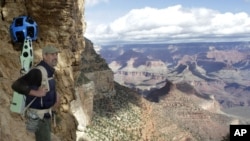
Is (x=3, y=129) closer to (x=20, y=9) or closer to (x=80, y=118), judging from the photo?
(x=20, y=9)

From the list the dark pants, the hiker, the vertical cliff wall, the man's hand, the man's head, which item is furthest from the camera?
the vertical cliff wall

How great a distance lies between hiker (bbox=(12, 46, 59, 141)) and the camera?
14.7m

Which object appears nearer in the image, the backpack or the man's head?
the backpack

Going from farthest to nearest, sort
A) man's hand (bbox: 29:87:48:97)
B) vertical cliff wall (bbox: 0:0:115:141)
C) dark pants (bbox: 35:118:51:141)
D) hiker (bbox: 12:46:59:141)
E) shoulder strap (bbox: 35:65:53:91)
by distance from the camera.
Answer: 1. vertical cliff wall (bbox: 0:0:115:141)
2. dark pants (bbox: 35:118:51:141)
3. shoulder strap (bbox: 35:65:53:91)
4. hiker (bbox: 12:46:59:141)
5. man's hand (bbox: 29:87:48:97)

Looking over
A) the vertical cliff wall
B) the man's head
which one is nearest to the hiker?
the man's head

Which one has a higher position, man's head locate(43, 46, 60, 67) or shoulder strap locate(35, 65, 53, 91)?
man's head locate(43, 46, 60, 67)

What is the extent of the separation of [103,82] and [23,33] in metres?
83.9

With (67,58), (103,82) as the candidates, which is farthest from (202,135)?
(67,58)

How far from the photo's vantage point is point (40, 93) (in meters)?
14.7

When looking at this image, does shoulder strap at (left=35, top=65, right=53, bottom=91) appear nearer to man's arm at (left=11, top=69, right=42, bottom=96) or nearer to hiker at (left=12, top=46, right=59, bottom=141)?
hiker at (left=12, top=46, right=59, bottom=141)

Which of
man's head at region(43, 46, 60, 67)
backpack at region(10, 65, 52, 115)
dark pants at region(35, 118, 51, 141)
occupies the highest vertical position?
man's head at region(43, 46, 60, 67)

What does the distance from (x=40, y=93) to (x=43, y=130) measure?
1.89 meters

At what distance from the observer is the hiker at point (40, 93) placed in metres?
14.7

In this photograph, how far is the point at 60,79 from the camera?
2211 cm
